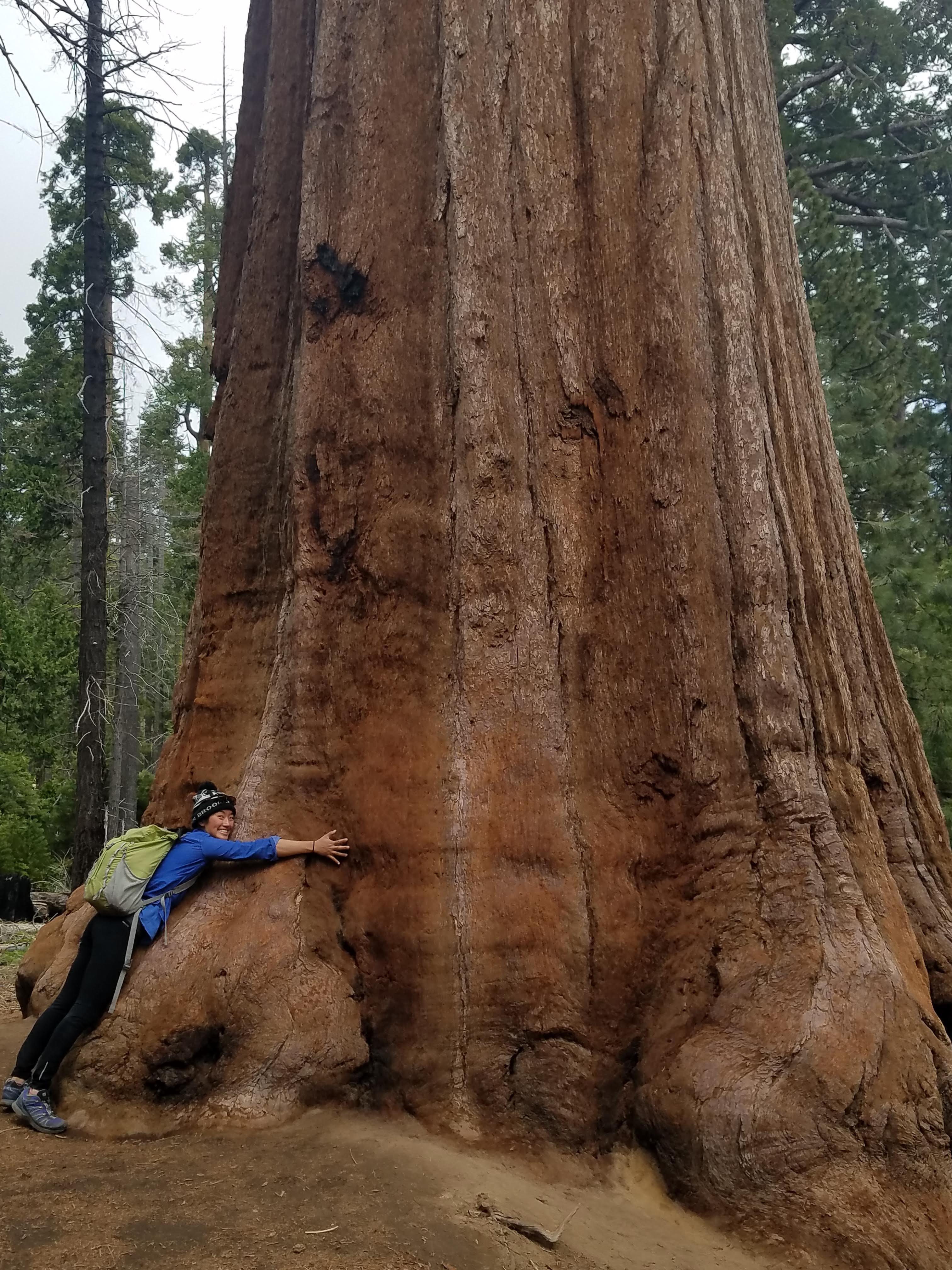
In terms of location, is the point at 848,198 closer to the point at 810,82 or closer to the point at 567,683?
the point at 810,82

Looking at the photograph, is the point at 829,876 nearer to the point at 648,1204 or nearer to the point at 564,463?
the point at 648,1204

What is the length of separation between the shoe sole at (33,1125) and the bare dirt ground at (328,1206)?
0.11 ft

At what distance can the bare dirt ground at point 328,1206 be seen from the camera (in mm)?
2766

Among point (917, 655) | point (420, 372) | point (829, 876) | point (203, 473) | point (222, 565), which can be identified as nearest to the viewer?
point (829, 876)

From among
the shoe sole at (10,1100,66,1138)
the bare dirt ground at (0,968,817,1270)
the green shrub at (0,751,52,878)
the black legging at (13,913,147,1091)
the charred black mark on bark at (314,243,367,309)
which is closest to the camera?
the bare dirt ground at (0,968,817,1270)

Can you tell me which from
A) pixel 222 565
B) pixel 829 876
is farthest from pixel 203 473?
pixel 829 876

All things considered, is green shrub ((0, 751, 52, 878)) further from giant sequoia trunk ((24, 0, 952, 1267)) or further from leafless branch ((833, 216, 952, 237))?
leafless branch ((833, 216, 952, 237))

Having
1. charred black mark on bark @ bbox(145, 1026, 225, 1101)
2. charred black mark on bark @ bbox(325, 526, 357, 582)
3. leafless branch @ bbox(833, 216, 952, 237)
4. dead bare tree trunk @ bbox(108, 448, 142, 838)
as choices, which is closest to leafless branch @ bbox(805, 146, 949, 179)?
leafless branch @ bbox(833, 216, 952, 237)

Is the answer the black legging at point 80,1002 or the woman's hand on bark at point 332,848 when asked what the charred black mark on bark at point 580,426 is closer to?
the woman's hand on bark at point 332,848

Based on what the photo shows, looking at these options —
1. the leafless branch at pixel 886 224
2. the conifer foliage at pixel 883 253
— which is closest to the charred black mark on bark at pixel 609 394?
the conifer foliage at pixel 883 253

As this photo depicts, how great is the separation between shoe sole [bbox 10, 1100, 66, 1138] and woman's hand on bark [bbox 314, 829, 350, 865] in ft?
4.43

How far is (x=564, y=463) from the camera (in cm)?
450

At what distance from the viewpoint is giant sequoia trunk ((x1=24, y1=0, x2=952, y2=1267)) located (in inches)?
143

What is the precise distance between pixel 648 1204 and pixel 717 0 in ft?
17.2
